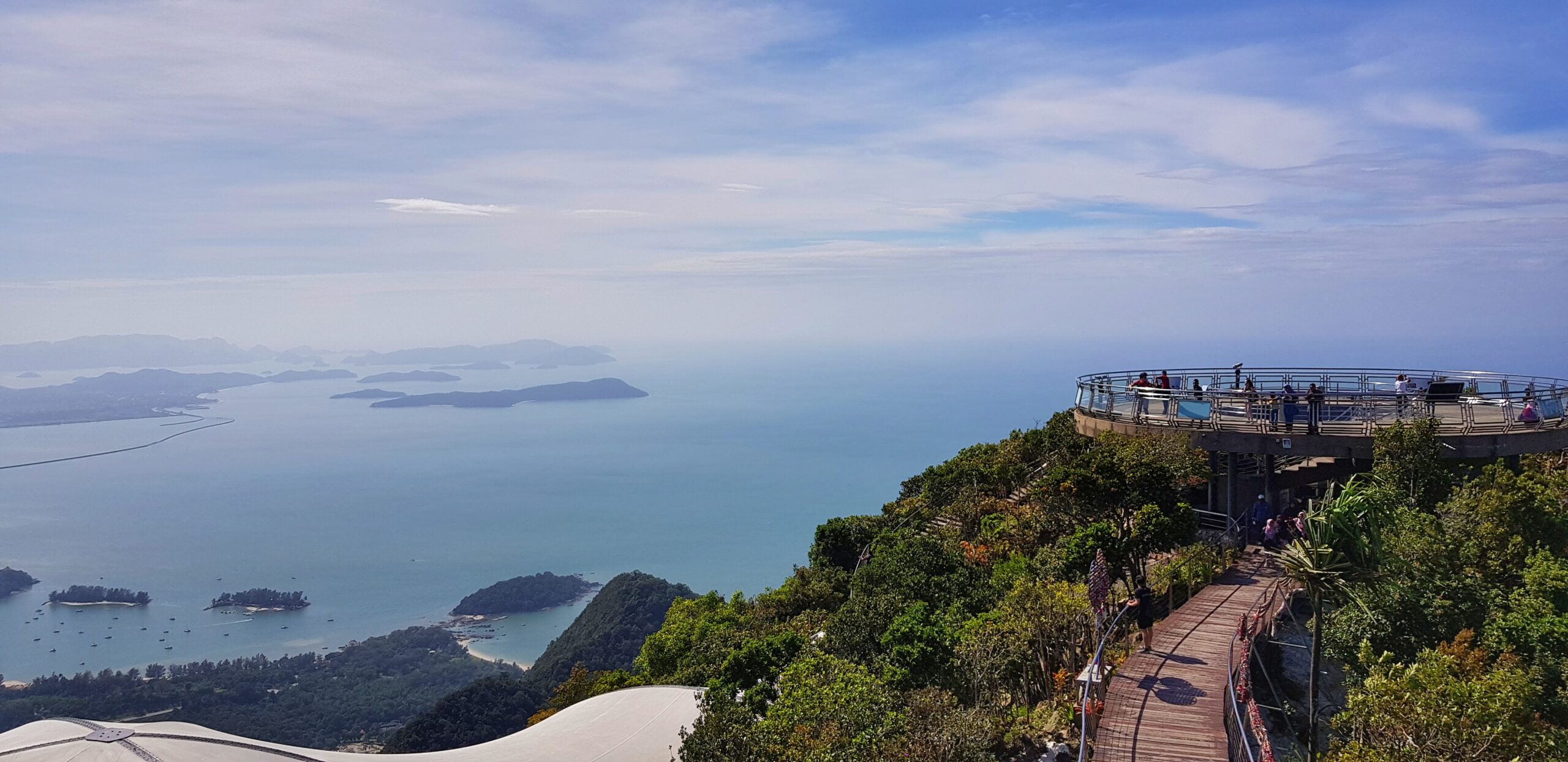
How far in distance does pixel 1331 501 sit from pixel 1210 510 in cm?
1043

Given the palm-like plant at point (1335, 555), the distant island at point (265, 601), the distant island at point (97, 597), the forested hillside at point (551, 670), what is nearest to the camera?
the palm-like plant at point (1335, 555)

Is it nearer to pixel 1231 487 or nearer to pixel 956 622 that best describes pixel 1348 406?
pixel 1231 487

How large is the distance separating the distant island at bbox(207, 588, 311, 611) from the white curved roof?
155673mm

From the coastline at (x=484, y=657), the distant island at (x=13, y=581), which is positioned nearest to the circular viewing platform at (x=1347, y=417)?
the coastline at (x=484, y=657)

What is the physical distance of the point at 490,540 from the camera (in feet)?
648

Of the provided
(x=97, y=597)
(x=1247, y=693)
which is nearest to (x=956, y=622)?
(x=1247, y=693)

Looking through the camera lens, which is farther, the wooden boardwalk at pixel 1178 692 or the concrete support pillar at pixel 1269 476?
the concrete support pillar at pixel 1269 476

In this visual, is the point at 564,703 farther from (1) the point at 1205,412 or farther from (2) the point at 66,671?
(2) the point at 66,671

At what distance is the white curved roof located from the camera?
48.5 ft

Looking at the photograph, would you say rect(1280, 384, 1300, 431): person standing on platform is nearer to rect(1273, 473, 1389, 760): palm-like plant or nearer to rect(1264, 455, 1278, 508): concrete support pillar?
rect(1264, 455, 1278, 508): concrete support pillar

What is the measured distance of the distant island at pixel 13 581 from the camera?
165375mm

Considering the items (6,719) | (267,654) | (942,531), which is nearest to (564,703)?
(942,531)

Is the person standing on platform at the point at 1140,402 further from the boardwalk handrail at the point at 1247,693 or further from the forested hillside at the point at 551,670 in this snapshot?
the forested hillside at the point at 551,670

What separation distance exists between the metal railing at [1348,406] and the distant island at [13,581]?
679 feet
